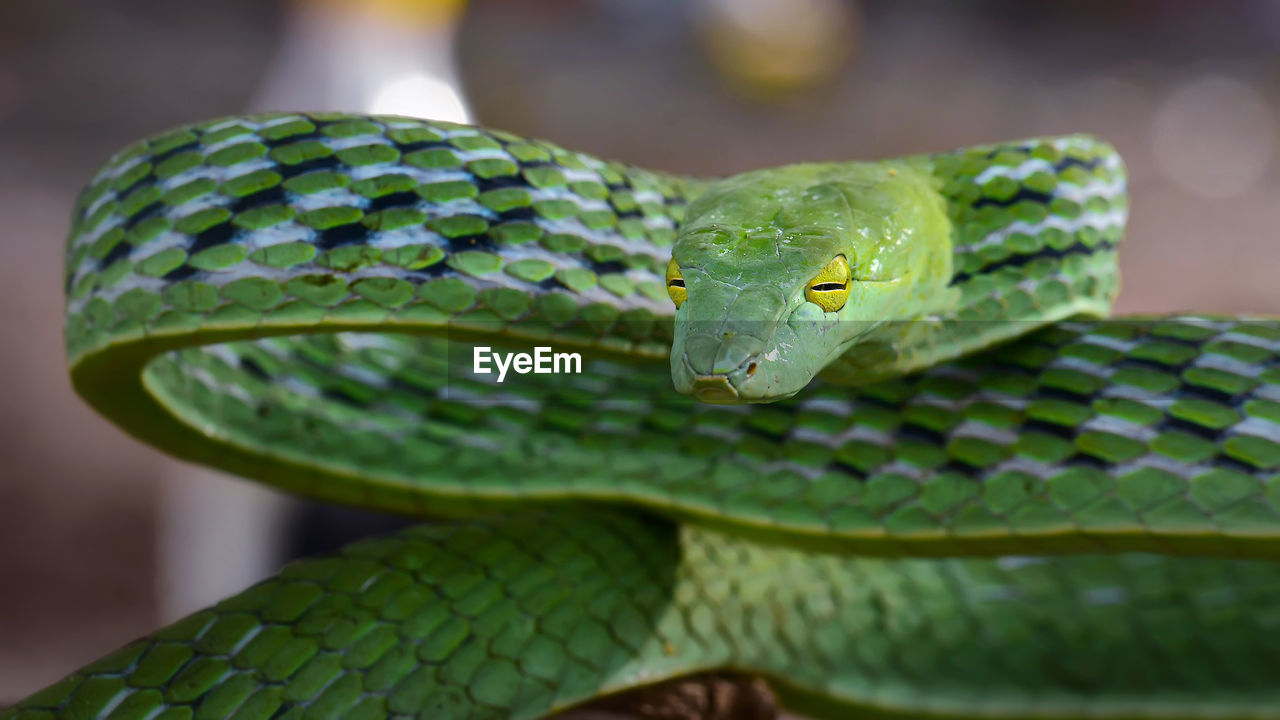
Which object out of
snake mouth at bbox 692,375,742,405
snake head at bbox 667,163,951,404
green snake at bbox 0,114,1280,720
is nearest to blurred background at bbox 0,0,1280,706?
green snake at bbox 0,114,1280,720

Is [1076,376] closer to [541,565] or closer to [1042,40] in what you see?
[541,565]

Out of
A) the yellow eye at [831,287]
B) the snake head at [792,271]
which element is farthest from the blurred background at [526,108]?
the yellow eye at [831,287]

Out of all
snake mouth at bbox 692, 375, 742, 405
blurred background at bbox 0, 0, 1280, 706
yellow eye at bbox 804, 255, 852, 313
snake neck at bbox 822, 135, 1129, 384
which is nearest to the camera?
Answer: snake mouth at bbox 692, 375, 742, 405

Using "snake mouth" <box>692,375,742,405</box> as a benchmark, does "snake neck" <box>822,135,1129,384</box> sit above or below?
above

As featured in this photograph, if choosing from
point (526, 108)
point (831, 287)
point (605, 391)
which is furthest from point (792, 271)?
point (526, 108)

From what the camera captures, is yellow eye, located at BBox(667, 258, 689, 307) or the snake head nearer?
the snake head

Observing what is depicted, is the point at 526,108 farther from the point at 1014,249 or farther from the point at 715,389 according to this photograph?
the point at 715,389

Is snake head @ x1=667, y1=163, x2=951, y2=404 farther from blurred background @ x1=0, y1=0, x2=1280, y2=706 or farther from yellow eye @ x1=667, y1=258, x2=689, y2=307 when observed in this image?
blurred background @ x1=0, y1=0, x2=1280, y2=706
